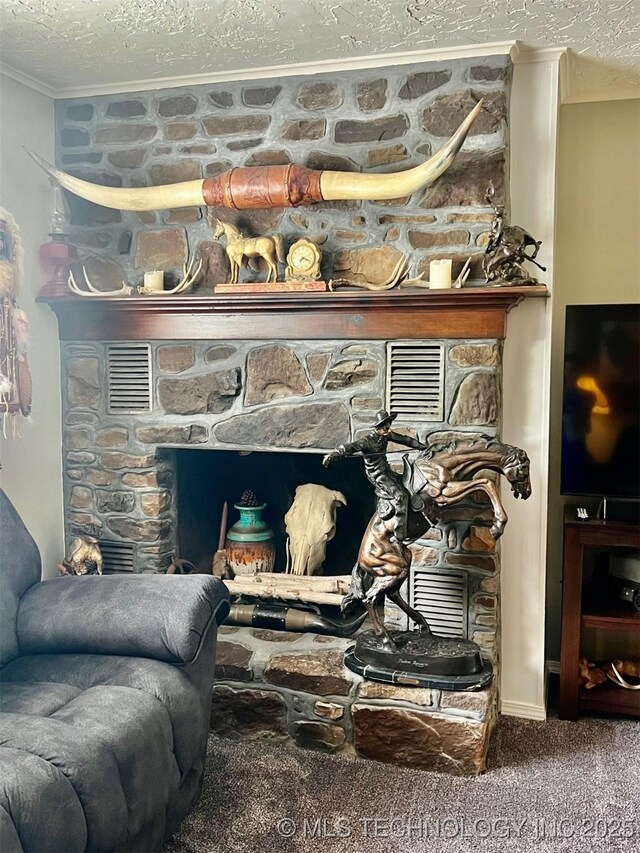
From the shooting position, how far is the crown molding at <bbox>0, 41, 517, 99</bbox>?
246 centimetres

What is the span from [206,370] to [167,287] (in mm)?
354

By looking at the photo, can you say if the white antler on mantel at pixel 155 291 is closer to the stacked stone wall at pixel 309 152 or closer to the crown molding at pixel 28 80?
the stacked stone wall at pixel 309 152

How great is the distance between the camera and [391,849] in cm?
197

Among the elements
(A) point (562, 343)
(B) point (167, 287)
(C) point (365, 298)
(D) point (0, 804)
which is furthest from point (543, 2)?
(D) point (0, 804)

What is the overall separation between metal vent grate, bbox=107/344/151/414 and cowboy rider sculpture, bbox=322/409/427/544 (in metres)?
0.87

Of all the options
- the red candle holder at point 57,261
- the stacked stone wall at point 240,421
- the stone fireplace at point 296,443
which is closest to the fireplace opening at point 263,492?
the stone fireplace at point 296,443

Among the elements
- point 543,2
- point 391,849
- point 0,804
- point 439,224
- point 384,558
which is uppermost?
point 543,2

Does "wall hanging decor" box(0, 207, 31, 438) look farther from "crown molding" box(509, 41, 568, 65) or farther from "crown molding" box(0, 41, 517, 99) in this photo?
"crown molding" box(509, 41, 568, 65)

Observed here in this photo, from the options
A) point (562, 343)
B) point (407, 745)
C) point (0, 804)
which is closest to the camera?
point (0, 804)

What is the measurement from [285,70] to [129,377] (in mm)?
1240

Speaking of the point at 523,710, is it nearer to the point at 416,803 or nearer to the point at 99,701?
the point at 416,803

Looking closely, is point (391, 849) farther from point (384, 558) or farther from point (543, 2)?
point (543, 2)

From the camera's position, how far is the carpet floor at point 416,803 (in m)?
2.01

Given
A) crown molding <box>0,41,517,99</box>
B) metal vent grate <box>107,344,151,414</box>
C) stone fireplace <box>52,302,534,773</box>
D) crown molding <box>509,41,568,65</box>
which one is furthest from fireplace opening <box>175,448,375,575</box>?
crown molding <box>509,41,568,65</box>
